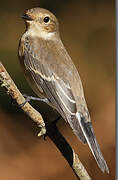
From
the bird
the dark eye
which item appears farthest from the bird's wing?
the dark eye

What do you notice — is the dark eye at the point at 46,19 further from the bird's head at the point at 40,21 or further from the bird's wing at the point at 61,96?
the bird's wing at the point at 61,96

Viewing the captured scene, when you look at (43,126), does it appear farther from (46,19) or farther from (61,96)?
(46,19)

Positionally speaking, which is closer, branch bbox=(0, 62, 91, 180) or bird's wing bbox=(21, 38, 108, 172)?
branch bbox=(0, 62, 91, 180)

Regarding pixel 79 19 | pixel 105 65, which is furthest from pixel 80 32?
pixel 105 65

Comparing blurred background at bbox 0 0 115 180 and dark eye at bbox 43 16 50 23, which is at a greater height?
dark eye at bbox 43 16 50 23

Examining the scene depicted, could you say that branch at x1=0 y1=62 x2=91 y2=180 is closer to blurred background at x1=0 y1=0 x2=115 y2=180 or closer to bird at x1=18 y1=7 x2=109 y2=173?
bird at x1=18 y1=7 x2=109 y2=173

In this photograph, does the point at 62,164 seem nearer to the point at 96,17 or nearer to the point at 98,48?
the point at 98,48

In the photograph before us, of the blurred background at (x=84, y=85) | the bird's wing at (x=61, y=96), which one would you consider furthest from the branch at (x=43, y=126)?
the blurred background at (x=84, y=85)
